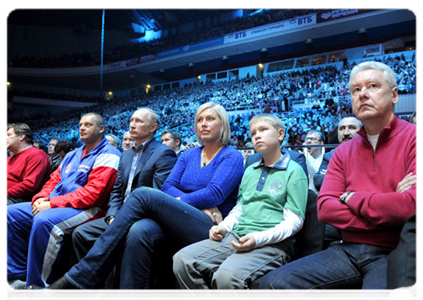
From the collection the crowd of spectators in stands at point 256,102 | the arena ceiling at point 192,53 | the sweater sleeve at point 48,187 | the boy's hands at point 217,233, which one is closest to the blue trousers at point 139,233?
the boy's hands at point 217,233

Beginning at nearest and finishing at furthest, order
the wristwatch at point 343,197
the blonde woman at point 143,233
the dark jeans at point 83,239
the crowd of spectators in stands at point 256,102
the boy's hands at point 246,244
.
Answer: the wristwatch at point 343,197 < the boy's hands at point 246,244 < the blonde woman at point 143,233 < the dark jeans at point 83,239 < the crowd of spectators in stands at point 256,102

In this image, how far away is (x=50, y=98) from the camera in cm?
1020

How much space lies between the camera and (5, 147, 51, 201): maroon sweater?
8.53 feet

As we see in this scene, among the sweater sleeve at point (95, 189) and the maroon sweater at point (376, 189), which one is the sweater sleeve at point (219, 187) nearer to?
the maroon sweater at point (376, 189)

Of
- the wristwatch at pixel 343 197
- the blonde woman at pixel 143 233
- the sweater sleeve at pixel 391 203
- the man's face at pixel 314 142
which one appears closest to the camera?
the sweater sleeve at pixel 391 203

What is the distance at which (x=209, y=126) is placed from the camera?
74.8 inches

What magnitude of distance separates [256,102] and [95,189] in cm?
567

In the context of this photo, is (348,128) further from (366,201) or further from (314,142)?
(366,201)

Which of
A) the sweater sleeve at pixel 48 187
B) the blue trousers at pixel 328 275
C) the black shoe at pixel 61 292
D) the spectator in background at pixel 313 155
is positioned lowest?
the black shoe at pixel 61 292

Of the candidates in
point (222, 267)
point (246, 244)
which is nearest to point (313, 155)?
point (246, 244)

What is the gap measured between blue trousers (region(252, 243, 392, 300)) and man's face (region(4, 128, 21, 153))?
2467 millimetres

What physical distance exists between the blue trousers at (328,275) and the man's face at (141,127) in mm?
1440

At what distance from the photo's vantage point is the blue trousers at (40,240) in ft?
6.37

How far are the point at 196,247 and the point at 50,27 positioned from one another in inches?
426
